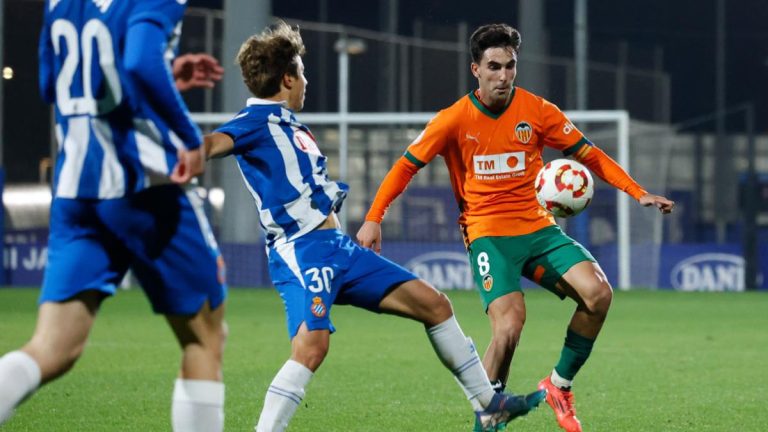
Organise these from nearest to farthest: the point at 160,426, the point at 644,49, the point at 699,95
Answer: the point at 160,426 → the point at 644,49 → the point at 699,95

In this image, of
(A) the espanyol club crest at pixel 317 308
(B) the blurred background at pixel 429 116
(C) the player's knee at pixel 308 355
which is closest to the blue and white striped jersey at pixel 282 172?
(A) the espanyol club crest at pixel 317 308

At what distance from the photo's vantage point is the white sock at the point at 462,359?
5.18 m

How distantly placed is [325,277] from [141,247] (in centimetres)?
126

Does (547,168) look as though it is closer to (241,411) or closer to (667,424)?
(667,424)

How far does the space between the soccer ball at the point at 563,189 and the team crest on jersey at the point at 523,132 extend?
188 millimetres

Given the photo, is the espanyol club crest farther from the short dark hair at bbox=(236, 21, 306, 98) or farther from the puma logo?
the puma logo

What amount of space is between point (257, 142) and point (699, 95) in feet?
103

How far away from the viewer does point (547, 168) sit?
21.5 ft

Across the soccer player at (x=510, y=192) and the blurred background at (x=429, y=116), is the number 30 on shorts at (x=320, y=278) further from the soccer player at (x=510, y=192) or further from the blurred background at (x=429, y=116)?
the blurred background at (x=429, y=116)

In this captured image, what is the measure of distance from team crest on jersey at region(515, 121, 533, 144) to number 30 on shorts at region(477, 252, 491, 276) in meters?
0.62

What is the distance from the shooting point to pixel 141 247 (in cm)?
390

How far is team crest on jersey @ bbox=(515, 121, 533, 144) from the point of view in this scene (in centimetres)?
641

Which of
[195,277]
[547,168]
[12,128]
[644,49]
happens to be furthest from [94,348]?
[644,49]

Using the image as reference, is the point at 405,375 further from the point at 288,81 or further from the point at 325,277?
the point at 288,81
